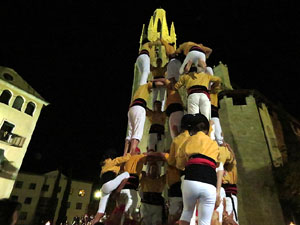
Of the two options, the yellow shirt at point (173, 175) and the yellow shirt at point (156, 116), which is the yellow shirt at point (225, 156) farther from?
the yellow shirt at point (156, 116)

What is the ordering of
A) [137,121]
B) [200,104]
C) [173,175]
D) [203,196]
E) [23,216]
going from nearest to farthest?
[203,196], [173,175], [200,104], [137,121], [23,216]

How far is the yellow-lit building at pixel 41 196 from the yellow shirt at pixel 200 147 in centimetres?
3392

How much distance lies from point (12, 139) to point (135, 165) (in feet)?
61.6

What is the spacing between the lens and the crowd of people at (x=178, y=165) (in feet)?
10.5

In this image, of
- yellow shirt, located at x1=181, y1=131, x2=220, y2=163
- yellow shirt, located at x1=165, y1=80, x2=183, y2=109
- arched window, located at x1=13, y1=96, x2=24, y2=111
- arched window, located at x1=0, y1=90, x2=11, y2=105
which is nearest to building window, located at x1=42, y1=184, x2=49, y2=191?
arched window, located at x1=13, y1=96, x2=24, y2=111

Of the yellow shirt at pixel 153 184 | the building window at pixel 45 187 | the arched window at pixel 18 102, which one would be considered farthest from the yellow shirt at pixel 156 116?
the building window at pixel 45 187

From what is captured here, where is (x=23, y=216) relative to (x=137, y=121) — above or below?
below

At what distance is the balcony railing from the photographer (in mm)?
18672

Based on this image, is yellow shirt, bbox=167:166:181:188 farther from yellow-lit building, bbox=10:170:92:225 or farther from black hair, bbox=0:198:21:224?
yellow-lit building, bbox=10:170:92:225

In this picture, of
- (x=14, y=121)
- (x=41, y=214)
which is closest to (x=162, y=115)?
(x=14, y=121)

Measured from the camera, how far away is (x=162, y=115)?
285 inches

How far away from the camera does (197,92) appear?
17.3 feet

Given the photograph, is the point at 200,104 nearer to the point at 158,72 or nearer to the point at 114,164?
the point at 114,164

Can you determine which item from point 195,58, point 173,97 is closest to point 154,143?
point 173,97
